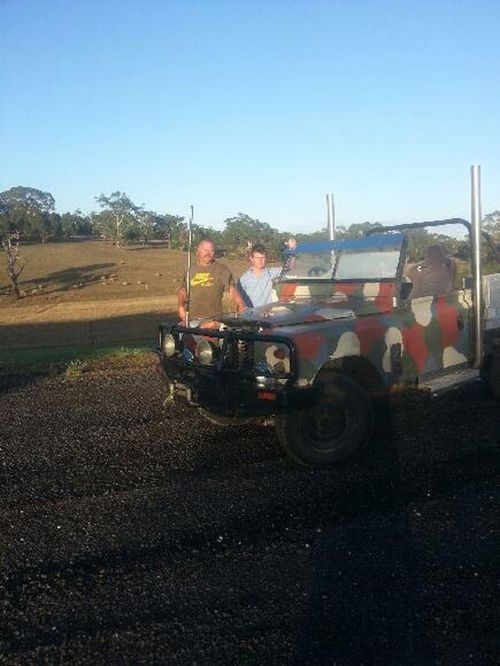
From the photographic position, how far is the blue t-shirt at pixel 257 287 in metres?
7.67

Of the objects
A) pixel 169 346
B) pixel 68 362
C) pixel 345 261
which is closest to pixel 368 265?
pixel 345 261

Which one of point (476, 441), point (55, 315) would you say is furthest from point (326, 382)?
point (55, 315)

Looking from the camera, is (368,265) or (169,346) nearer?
(169,346)

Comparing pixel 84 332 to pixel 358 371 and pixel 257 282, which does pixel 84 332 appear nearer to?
pixel 257 282

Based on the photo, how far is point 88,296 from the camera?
3956 cm

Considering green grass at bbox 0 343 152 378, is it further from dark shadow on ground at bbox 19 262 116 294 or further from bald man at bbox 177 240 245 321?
dark shadow on ground at bbox 19 262 116 294

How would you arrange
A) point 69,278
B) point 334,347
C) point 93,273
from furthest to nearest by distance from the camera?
point 93,273, point 69,278, point 334,347

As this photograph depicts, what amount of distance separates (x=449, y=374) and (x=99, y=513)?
11.6 feet

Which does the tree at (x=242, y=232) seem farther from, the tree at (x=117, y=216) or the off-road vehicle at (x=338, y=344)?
the off-road vehicle at (x=338, y=344)

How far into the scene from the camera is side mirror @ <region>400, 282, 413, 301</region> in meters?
6.24

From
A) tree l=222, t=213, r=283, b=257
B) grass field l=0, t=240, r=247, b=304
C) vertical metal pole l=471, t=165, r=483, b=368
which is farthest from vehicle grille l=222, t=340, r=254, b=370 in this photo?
tree l=222, t=213, r=283, b=257

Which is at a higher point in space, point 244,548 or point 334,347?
point 334,347

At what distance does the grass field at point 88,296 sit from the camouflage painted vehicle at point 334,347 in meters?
6.21

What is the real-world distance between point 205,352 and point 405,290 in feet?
6.54
